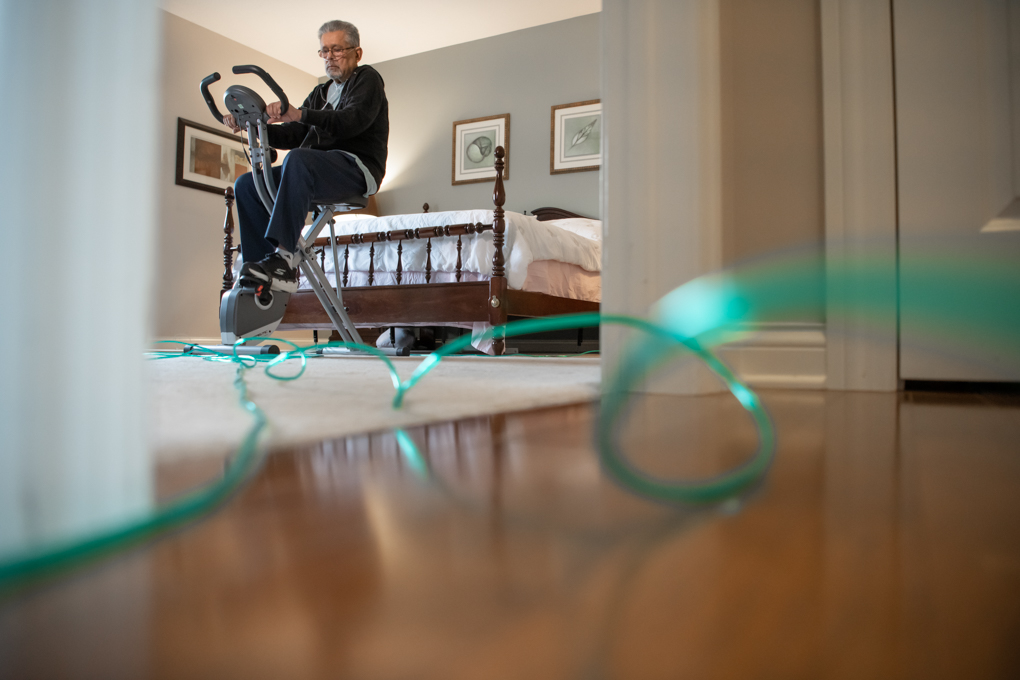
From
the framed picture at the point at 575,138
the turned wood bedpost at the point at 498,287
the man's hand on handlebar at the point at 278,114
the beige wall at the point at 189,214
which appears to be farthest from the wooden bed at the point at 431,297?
the framed picture at the point at 575,138

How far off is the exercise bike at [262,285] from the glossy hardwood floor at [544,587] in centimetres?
174

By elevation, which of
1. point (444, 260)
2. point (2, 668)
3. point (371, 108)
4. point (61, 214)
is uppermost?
point (371, 108)

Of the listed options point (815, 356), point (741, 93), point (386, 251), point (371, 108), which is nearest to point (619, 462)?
point (815, 356)

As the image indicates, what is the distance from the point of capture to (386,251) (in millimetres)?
3152

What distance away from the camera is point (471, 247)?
2.94m

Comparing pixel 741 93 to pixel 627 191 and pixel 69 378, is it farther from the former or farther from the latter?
pixel 69 378

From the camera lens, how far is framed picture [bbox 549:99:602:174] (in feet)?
16.0

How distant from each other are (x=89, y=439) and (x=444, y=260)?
2.72 metres

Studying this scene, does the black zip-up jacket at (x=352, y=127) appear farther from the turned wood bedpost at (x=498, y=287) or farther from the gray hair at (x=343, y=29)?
the turned wood bedpost at (x=498, y=287)

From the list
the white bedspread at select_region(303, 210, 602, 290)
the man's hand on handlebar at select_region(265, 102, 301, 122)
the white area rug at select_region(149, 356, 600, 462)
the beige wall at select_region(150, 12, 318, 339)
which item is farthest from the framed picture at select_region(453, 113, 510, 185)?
the white area rug at select_region(149, 356, 600, 462)

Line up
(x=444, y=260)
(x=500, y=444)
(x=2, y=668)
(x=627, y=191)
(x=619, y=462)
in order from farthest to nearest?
(x=444, y=260) → (x=627, y=191) → (x=500, y=444) → (x=619, y=462) → (x=2, y=668)

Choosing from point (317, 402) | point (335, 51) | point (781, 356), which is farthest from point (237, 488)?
point (335, 51)

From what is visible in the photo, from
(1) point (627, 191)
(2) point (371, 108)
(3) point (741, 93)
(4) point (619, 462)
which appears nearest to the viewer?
(4) point (619, 462)

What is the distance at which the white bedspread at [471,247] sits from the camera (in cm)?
286
